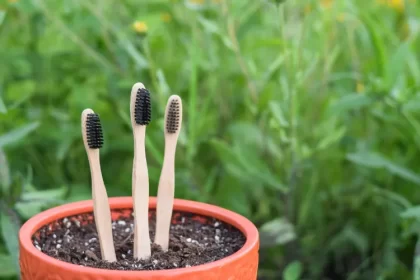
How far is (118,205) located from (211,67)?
0.46m

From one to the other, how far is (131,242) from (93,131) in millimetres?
Answer: 149

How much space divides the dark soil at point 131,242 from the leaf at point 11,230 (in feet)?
0.61

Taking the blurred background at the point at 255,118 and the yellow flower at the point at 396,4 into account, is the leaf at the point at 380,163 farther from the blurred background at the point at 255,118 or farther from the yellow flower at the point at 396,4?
the yellow flower at the point at 396,4

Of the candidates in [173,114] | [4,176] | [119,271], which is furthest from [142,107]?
[4,176]

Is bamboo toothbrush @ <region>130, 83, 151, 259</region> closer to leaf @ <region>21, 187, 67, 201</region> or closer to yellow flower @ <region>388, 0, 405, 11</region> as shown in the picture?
leaf @ <region>21, 187, 67, 201</region>

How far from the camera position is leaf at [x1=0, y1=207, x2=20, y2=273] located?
2.80 ft

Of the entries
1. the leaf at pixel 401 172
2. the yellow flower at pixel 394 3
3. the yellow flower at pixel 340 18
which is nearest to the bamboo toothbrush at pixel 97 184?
the leaf at pixel 401 172

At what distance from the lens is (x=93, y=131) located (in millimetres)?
604

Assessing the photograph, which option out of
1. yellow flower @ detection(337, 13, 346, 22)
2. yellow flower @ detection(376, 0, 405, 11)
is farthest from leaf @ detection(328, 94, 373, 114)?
yellow flower @ detection(376, 0, 405, 11)

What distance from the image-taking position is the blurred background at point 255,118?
1.01 metres

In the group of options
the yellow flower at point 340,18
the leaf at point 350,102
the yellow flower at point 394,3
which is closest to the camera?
the leaf at point 350,102

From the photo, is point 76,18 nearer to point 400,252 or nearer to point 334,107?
point 334,107

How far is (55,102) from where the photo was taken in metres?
1.29

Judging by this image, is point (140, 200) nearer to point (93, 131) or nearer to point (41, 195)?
point (93, 131)
